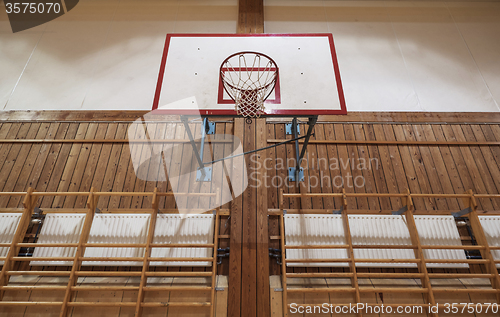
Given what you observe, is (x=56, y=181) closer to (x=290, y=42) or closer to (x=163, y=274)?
(x=163, y=274)

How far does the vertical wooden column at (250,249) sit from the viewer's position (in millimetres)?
2865

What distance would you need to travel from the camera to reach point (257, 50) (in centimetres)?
324

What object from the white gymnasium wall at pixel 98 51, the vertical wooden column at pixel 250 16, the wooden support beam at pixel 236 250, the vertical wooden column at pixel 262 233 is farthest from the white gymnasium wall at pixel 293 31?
the wooden support beam at pixel 236 250

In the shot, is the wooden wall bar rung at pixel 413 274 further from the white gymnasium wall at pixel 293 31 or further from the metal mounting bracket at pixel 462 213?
the white gymnasium wall at pixel 293 31

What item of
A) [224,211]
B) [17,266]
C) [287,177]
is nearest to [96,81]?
[17,266]

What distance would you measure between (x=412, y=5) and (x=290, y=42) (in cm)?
424

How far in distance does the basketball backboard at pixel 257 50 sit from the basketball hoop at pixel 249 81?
0.09 metres

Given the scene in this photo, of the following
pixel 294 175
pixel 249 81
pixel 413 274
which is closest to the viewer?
pixel 413 274

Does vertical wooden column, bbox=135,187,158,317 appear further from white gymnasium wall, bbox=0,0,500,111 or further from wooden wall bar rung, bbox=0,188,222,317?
white gymnasium wall, bbox=0,0,500,111

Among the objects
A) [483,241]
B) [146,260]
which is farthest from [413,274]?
[146,260]

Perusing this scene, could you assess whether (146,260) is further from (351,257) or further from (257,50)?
(257,50)

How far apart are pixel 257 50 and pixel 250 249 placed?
2.57 meters

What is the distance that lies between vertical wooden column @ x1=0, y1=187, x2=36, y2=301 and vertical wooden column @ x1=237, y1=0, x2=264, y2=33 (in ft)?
14.5

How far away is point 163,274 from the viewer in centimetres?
280
